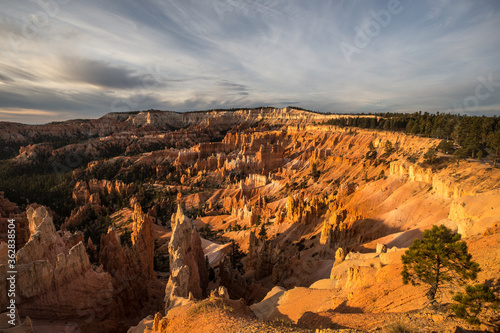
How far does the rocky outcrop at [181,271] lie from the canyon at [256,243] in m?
0.09

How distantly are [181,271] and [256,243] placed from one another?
1503cm

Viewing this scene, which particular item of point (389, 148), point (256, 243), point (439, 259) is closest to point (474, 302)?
point (439, 259)

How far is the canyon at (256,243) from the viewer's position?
10266 mm

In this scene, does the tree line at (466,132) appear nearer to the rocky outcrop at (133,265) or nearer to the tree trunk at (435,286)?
the tree trunk at (435,286)

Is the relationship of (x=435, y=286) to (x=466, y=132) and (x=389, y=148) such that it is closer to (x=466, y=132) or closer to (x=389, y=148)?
(x=466, y=132)

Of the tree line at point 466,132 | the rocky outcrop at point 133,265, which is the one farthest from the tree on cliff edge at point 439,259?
the tree line at point 466,132

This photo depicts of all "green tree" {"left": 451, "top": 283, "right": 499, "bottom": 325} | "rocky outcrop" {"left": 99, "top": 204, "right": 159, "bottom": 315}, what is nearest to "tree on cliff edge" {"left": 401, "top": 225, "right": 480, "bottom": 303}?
"green tree" {"left": 451, "top": 283, "right": 499, "bottom": 325}

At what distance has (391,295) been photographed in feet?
33.1

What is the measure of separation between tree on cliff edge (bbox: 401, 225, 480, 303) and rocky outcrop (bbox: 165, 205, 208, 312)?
10517 millimetres

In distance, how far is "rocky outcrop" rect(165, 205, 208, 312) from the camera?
45.7 ft

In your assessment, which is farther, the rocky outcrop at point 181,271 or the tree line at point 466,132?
the tree line at point 466,132

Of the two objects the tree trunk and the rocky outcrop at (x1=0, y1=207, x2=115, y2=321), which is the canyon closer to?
the rocky outcrop at (x1=0, y1=207, x2=115, y2=321)

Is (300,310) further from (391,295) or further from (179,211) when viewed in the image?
(179,211)

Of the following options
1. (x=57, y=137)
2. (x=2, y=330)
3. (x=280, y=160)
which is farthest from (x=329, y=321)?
(x=57, y=137)
